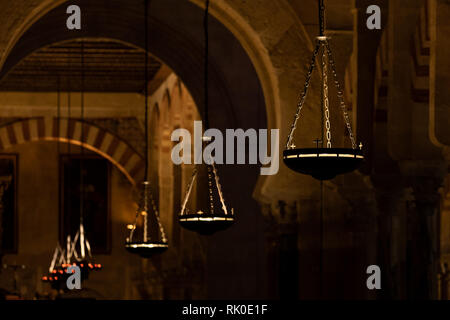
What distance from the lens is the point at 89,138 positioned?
21.0 meters

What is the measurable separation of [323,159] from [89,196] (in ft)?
52.9

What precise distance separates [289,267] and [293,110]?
143 centimetres

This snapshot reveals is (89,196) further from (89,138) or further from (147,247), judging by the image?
(147,247)

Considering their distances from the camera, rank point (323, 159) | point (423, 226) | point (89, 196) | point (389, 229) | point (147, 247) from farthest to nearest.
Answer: point (89, 196)
point (147, 247)
point (389, 229)
point (423, 226)
point (323, 159)

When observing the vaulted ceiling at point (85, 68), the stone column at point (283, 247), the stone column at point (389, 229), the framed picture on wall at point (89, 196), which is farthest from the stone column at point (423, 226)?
the framed picture on wall at point (89, 196)

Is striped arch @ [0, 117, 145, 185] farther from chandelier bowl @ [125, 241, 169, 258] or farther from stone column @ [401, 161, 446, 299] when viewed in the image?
stone column @ [401, 161, 446, 299]

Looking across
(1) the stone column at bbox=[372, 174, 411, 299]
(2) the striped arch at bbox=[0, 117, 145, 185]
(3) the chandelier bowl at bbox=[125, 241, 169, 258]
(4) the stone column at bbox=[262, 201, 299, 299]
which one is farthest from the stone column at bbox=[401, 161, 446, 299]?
(2) the striped arch at bbox=[0, 117, 145, 185]

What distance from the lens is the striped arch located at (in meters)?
20.8

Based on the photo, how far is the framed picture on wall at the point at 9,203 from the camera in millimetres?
22234

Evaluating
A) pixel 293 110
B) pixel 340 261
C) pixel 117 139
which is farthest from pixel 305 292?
pixel 117 139

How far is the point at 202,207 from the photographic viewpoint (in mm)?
15188

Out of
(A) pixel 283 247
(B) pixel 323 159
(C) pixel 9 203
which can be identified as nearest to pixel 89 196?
(C) pixel 9 203

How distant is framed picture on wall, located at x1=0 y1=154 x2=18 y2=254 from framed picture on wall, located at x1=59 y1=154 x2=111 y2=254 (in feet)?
2.66
